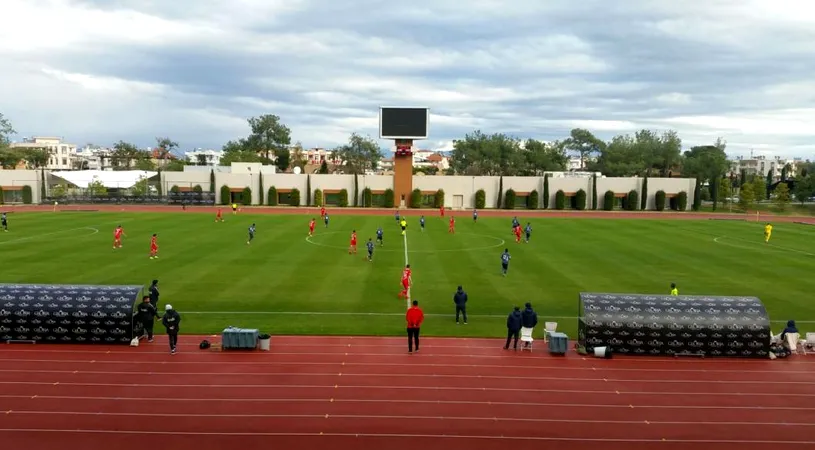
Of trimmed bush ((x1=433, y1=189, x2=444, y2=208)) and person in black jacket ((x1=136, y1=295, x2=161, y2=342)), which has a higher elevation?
trimmed bush ((x1=433, y1=189, x2=444, y2=208))

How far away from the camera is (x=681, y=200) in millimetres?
88125

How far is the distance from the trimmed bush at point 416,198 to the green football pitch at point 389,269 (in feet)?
93.4

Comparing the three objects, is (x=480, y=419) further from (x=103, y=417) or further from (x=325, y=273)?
(x=325, y=273)

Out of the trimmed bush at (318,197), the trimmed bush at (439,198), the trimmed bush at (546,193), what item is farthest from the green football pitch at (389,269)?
the trimmed bush at (546,193)

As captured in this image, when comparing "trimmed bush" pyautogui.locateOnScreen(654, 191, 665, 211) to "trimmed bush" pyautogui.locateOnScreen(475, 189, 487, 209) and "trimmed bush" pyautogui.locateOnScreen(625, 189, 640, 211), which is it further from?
"trimmed bush" pyautogui.locateOnScreen(475, 189, 487, 209)

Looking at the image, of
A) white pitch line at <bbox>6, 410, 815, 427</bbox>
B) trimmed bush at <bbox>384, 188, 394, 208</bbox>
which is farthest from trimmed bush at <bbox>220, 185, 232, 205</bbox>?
white pitch line at <bbox>6, 410, 815, 427</bbox>

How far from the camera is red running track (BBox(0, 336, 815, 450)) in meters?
12.5

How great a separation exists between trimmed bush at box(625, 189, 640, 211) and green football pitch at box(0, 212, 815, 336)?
105 ft

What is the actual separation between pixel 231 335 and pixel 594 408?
10127 mm

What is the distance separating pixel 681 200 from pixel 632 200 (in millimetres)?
7209

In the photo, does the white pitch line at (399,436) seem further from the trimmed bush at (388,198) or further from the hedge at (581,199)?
the hedge at (581,199)

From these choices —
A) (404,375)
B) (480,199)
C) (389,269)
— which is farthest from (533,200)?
(404,375)

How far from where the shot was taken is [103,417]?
43.6 feet

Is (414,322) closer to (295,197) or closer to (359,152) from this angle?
(295,197)
